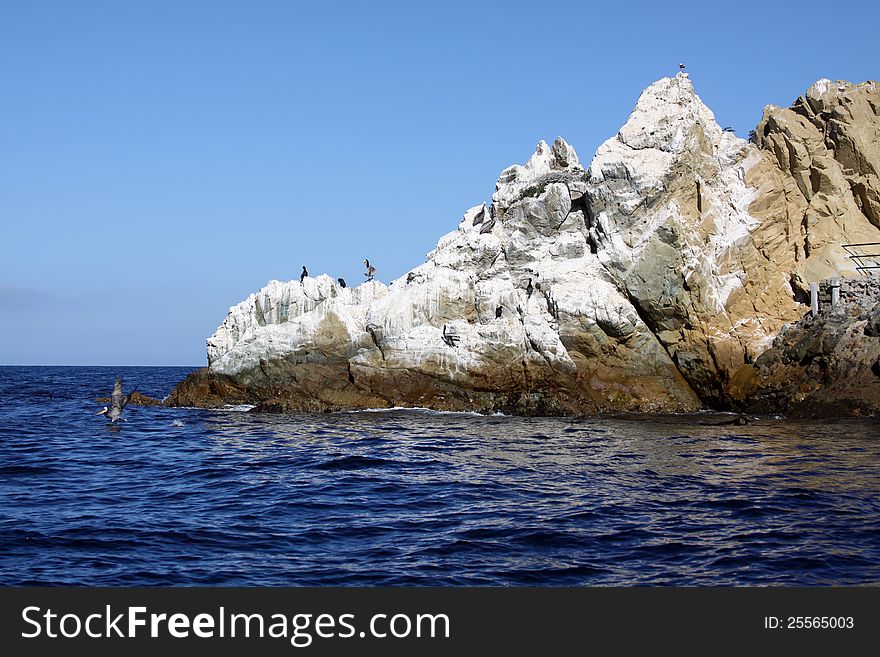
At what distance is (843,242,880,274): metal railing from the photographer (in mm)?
34594

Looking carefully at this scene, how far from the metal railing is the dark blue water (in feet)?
31.2

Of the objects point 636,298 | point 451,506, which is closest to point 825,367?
point 636,298

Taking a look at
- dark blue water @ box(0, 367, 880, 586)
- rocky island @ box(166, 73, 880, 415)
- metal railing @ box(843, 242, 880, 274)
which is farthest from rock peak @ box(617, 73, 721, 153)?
dark blue water @ box(0, 367, 880, 586)

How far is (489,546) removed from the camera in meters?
13.8

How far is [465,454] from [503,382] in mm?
10368

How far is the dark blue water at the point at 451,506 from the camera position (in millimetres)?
12422

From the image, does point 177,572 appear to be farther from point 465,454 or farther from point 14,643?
point 465,454

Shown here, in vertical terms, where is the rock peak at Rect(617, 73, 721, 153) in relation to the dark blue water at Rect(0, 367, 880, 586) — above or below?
above

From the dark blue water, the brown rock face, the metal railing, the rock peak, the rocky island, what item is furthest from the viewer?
the rock peak

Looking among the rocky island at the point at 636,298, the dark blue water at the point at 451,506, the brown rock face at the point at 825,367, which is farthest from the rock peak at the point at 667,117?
the dark blue water at the point at 451,506

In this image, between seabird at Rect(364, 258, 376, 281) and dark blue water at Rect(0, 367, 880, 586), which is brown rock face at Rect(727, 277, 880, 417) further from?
seabird at Rect(364, 258, 376, 281)

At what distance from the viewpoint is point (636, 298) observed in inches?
1332

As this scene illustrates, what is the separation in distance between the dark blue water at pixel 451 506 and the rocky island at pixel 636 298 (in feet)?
13.4

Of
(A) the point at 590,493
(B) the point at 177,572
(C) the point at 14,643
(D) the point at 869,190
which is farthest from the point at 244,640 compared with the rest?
(D) the point at 869,190
